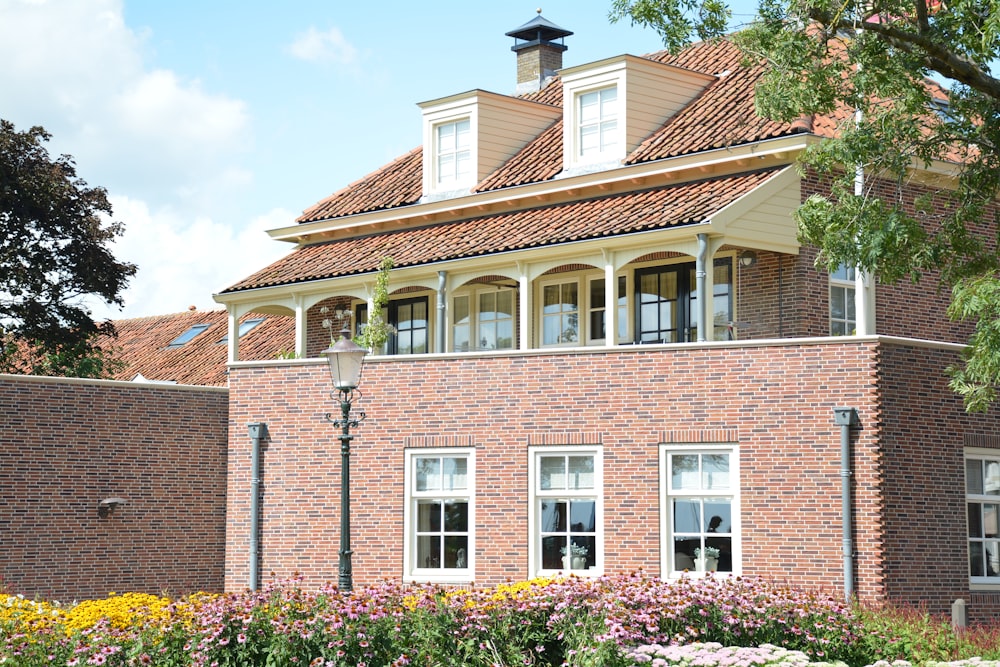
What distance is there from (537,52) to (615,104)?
24.8 ft

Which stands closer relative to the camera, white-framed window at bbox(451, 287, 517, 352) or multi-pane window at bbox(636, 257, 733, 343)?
multi-pane window at bbox(636, 257, 733, 343)

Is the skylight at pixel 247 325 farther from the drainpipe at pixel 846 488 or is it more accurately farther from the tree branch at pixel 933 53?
the tree branch at pixel 933 53

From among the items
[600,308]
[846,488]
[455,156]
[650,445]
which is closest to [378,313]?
[600,308]

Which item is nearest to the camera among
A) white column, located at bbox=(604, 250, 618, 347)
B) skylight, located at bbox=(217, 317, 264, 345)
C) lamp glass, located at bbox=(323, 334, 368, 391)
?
lamp glass, located at bbox=(323, 334, 368, 391)

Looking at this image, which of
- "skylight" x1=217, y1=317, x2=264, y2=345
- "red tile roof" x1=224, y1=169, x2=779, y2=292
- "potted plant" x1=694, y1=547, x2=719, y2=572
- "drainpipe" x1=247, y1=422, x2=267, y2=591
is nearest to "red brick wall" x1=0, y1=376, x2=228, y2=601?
"drainpipe" x1=247, y1=422, x2=267, y2=591

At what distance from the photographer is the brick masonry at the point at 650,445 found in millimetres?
19484

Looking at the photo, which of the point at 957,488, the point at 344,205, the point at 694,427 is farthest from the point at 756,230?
the point at 344,205

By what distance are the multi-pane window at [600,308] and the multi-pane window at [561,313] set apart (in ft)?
0.83

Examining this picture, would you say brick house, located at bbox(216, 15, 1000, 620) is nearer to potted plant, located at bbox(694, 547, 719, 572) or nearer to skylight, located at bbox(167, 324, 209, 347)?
potted plant, located at bbox(694, 547, 719, 572)

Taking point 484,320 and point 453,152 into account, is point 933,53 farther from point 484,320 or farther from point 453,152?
point 453,152

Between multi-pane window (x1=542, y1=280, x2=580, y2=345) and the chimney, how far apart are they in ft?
27.5

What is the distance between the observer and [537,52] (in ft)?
107

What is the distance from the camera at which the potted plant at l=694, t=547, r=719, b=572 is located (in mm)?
20047

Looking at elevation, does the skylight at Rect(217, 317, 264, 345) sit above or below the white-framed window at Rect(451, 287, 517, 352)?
above
